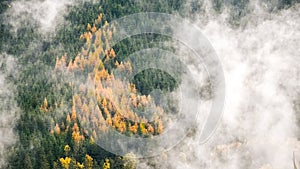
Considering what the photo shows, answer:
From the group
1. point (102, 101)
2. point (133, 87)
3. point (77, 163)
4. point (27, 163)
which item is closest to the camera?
point (27, 163)

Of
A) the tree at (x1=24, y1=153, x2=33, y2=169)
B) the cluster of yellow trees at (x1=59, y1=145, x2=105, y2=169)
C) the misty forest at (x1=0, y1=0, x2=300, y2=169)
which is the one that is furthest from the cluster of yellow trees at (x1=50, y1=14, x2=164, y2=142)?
the tree at (x1=24, y1=153, x2=33, y2=169)

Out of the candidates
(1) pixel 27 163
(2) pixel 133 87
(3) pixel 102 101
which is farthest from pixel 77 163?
(2) pixel 133 87

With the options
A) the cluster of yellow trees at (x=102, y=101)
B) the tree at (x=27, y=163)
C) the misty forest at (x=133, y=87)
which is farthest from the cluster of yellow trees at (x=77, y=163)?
the cluster of yellow trees at (x=102, y=101)

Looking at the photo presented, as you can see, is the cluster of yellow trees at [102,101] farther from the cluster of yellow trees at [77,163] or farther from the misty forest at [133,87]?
the cluster of yellow trees at [77,163]

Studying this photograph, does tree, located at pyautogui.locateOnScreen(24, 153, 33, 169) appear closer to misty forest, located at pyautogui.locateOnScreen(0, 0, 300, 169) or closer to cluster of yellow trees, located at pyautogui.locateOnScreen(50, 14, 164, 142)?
misty forest, located at pyautogui.locateOnScreen(0, 0, 300, 169)

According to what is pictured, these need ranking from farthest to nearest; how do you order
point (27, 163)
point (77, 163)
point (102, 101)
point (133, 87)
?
point (133, 87) < point (102, 101) < point (77, 163) < point (27, 163)

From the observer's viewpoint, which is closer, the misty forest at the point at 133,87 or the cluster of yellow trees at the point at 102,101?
the misty forest at the point at 133,87

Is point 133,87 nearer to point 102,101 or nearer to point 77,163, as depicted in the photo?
point 102,101

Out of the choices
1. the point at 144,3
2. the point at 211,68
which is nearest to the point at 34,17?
the point at 144,3

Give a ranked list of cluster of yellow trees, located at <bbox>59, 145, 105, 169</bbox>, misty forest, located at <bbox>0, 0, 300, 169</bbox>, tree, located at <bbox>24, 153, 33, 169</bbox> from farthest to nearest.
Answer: misty forest, located at <bbox>0, 0, 300, 169</bbox>, cluster of yellow trees, located at <bbox>59, 145, 105, 169</bbox>, tree, located at <bbox>24, 153, 33, 169</bbox>
